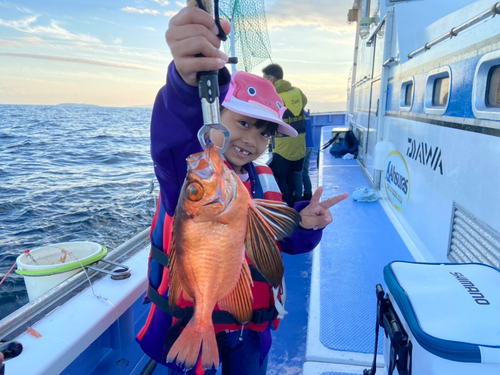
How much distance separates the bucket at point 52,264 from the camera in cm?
218

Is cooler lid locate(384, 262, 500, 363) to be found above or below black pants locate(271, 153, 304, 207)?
above

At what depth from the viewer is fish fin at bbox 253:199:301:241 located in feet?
3.28

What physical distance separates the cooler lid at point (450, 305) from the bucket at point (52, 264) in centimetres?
200

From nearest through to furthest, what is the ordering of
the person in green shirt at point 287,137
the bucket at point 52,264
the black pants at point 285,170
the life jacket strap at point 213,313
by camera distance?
1. the life jacket strap at point 213,313
2. the bucket at point 52,264
3. the person in green shirt at point 287,137
4. the black pants at point 285,170

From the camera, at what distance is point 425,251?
3.12 meters

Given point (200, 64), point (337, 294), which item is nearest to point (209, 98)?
point (200, 64)

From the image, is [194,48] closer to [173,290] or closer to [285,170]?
[173,290]

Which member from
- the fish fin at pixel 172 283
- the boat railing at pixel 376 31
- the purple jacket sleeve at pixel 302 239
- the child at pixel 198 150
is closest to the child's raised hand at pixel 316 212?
the child at pixel 198 150

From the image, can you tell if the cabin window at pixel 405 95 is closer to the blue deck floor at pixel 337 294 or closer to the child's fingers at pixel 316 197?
the blue deck floor at pixel 337 294

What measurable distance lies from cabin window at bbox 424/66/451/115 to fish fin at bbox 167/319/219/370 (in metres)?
2.73

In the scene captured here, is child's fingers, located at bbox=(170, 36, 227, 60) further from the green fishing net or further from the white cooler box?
the green fishing net

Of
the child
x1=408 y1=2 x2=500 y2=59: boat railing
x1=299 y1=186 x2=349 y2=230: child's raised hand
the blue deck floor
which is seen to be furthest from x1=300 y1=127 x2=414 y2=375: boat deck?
x1=408 y1=2 x2=500 y2=59: boat railing

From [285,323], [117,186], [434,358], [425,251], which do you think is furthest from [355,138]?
[434,358]

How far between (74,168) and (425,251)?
13.6 m
